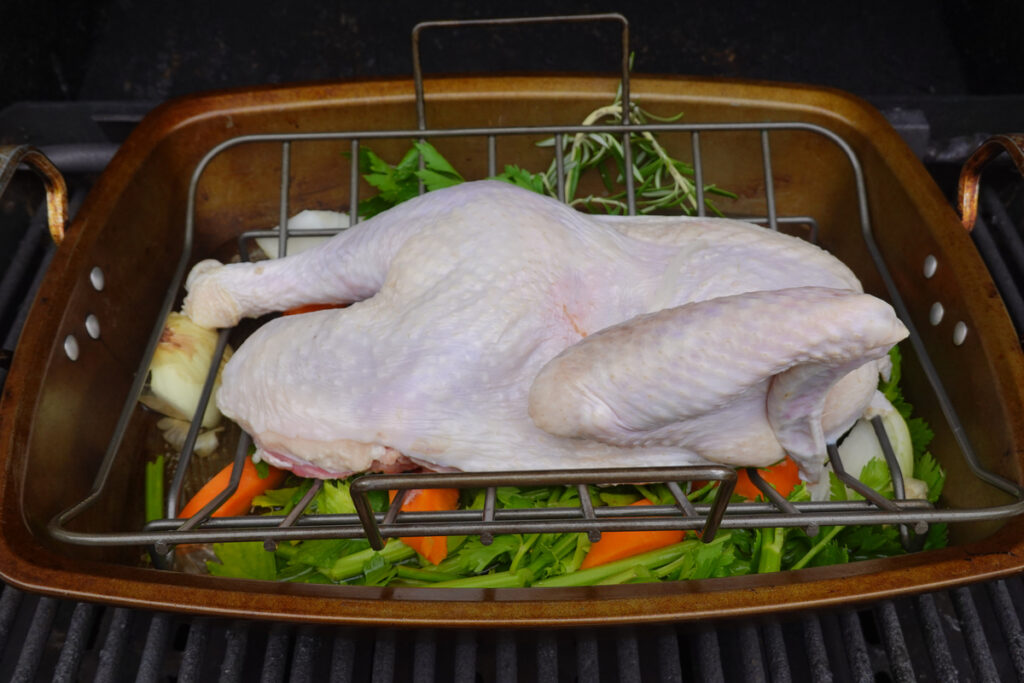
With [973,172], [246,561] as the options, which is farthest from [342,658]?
[973,172]

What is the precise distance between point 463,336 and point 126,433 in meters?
0.81

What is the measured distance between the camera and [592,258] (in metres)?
1.35

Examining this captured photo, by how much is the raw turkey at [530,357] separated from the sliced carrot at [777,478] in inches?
3.5

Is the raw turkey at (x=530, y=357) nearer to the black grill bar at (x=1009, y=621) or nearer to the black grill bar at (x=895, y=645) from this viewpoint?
the black grill bar at (x=895, y=645)

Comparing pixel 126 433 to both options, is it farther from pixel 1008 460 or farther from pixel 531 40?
pixel 531 40

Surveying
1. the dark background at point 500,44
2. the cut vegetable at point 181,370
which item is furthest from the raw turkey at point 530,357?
the dark background at point 500,44

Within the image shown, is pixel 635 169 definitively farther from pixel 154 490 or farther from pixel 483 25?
pixel 154 490

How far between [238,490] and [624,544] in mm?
734

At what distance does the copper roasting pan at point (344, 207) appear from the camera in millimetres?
1127

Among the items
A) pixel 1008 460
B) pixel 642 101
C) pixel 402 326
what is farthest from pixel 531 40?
pixel 1008 460

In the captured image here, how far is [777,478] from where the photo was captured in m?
1.45

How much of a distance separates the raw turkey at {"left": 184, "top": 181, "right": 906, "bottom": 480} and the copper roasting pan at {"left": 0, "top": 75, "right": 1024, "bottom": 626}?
242 millimetres

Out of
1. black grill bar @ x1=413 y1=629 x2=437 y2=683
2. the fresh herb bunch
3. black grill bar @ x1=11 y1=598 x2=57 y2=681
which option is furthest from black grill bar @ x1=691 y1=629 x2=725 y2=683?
black grill bar @ x1=11 y1=598 x2=57 y2=681

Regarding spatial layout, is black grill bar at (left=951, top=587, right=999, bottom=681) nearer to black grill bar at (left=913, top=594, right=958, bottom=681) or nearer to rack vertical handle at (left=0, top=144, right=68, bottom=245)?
black grill bar at (left=913, top=594, right=958, bottom=681)
